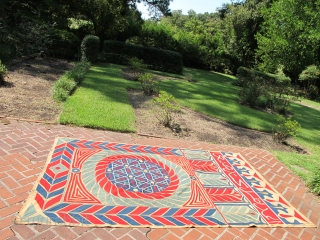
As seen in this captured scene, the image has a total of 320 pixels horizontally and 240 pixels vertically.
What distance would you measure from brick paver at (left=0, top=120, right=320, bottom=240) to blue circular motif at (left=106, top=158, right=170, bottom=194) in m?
0.79

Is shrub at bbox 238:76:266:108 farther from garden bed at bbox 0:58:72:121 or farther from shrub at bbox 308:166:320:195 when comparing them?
garden bed at bbox 0:58:72:121

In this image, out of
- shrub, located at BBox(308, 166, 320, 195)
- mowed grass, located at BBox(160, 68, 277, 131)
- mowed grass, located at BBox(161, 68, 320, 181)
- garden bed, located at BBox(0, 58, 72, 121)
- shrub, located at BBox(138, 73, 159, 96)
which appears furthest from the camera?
shrub, located at BBox(138, 73, 159, 96)

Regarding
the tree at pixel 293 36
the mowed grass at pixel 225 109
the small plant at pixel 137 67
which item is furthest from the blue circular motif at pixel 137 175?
the tree at pixel 293 36

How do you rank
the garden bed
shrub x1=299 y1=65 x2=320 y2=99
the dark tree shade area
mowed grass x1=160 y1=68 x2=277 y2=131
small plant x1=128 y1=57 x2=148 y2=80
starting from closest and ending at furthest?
the garden bed
mowed grass x1=160 y1=68 x2=277 y2=131
small plant x1=128 y1=57 x2=148 y2=80
the dark tree shade area
shrub x1=299 y1=65 x2=320 y2=99

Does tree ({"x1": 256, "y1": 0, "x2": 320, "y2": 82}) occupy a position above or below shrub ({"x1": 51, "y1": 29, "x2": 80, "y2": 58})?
above

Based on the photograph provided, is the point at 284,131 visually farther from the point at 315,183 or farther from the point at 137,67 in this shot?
the point at 137,67

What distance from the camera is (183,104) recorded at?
8.66m


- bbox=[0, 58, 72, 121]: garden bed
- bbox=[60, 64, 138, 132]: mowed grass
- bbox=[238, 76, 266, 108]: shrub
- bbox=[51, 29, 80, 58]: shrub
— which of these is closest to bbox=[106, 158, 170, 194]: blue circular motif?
bbox=[60, 64, 138, 132]: mowed grass

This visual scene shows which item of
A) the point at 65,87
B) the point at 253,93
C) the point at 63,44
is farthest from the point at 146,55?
the point at 65,87

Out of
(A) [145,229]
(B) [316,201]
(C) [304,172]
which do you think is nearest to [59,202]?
(A) [145,229]

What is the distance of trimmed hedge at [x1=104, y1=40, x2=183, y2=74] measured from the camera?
15430 millimetres

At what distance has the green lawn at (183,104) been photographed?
554cm

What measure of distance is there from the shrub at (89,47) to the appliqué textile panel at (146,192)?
346 inches

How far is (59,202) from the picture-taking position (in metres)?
2.92
